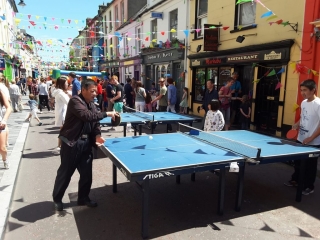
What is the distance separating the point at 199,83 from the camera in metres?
13.0

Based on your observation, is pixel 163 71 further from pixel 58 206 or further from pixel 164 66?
pixel 58 206

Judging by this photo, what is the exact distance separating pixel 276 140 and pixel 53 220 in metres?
3.74

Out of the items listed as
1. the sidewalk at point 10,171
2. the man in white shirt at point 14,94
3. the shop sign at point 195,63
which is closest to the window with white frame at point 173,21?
the shop sign at point 195,63

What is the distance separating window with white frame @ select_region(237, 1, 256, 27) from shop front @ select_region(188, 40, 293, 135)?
110 cm

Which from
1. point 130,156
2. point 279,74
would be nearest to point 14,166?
point 130,156

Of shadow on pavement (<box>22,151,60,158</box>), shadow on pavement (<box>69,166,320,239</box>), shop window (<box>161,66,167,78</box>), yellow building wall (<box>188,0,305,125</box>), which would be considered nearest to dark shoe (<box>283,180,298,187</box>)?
shadow on pavement (<box>69,166,320,239</box>)

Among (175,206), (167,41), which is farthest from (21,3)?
(175,206)

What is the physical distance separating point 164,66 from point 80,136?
43.0 feet

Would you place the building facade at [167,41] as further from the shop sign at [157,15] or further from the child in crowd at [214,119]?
the child in crowd at [214,119]

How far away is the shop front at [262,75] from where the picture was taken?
8.26 meters

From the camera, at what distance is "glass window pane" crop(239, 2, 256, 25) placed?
9.55 meters

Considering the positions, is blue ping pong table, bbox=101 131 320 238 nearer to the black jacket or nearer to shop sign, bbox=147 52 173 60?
the black jacket

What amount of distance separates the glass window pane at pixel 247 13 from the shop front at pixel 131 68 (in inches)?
400

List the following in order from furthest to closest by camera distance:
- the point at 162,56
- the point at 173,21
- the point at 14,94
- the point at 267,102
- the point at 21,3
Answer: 1. the point at 21,3
2. the point at 162,56
3. the point at 173,21
4. the point at 14,94
5. the point at 267,102
